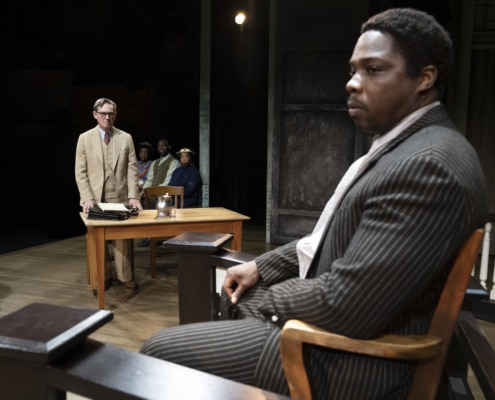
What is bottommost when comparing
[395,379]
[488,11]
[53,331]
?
[395,379]

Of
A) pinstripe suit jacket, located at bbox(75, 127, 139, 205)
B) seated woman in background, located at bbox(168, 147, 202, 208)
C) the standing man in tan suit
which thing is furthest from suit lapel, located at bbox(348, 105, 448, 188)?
seated woman in background, located at bbox(168, 147, 202, 208)

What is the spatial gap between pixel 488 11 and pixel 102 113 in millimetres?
3958

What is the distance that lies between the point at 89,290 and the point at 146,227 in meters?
0.98

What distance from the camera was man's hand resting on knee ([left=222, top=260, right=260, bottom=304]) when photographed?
1.44 meters

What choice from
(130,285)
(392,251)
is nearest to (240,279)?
(392,251)

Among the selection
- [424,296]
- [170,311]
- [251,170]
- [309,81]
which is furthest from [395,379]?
[251,170]

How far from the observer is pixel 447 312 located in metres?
1.00

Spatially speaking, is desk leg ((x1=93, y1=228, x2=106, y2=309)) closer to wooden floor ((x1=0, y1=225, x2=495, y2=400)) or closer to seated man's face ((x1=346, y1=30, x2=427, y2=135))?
wooden floor ((x1=0, y1=225, x2=495, y2=400))

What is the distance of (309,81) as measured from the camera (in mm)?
5004

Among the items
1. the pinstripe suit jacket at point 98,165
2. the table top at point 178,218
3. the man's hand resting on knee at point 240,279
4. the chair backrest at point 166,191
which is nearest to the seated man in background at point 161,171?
the chair backrest at point 166,191

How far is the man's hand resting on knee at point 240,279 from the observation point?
1.44m

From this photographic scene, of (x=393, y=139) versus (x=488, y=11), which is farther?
(x=488, y=11)

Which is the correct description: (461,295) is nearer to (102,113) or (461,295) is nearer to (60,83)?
(102,113)

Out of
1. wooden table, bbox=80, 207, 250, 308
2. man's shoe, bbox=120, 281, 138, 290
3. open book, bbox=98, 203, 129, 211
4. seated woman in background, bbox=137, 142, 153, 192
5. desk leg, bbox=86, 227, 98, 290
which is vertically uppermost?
seated woman in background, bbox=137, 142, 153, 192
